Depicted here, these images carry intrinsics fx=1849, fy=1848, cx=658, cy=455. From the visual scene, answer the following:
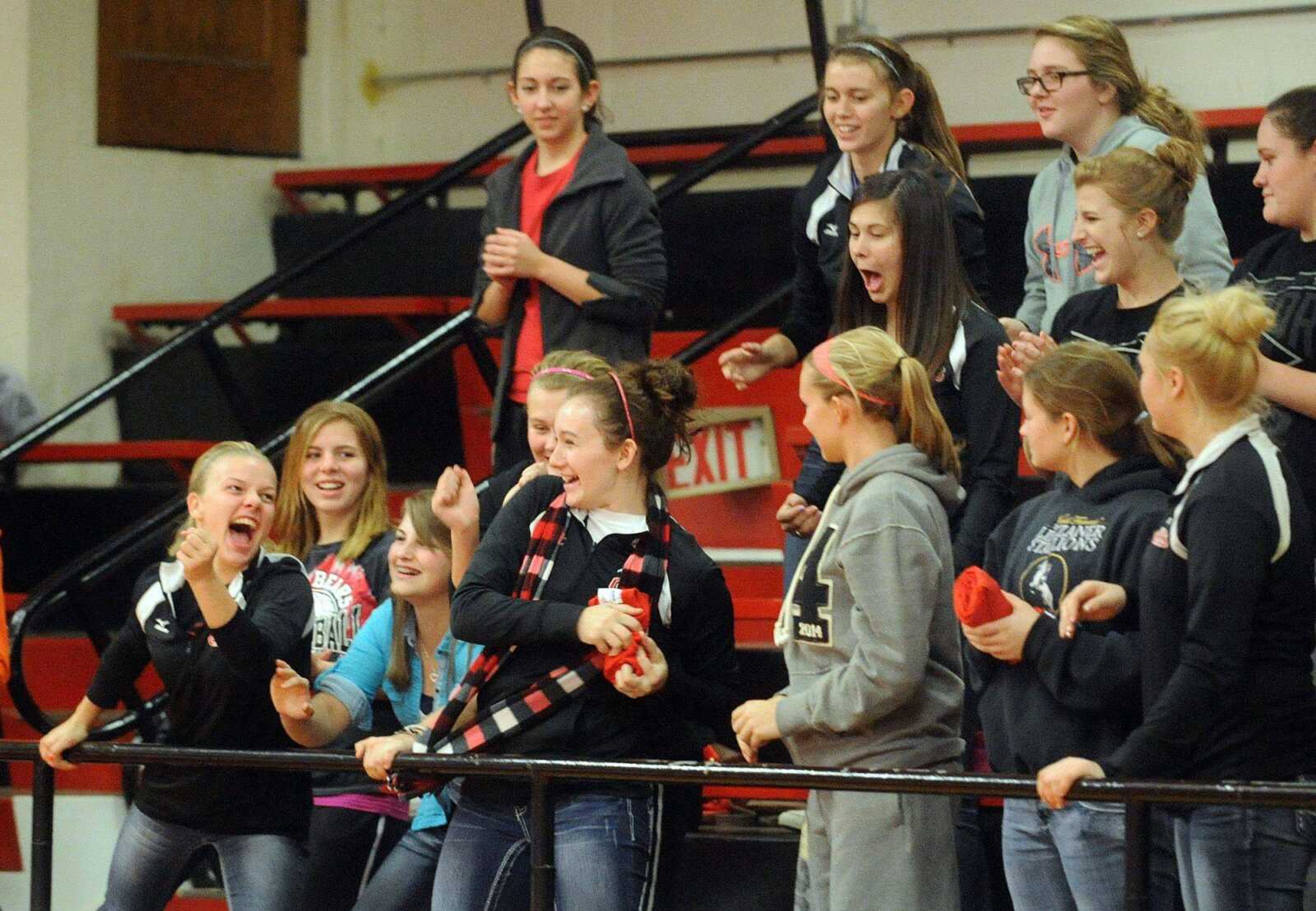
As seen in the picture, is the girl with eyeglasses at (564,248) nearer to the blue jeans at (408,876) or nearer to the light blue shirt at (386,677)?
the light blue shirt at (386,677)

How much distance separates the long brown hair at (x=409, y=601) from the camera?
367 cm

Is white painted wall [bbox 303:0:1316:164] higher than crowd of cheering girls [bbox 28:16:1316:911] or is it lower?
higher

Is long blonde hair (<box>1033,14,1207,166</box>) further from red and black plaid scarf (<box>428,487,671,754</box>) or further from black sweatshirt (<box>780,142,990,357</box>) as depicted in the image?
red and black plaid scarf (<box>428,487,671,754</box>)

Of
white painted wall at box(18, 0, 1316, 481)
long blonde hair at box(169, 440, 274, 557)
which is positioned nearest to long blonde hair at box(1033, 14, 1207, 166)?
long blonde hair at box(169, 440, 274, 557)

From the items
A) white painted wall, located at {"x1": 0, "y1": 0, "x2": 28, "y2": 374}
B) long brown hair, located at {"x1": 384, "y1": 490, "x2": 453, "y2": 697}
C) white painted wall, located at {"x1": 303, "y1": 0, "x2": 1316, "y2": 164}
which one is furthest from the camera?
white painted wall, located at {"x1": 303, "y1": 0, "x2": 1316, "y2": 164}

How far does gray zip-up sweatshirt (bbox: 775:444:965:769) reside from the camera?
285 centimetres

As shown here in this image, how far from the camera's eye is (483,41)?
25.2 feet

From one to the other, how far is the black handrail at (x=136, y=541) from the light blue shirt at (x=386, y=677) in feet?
2.86

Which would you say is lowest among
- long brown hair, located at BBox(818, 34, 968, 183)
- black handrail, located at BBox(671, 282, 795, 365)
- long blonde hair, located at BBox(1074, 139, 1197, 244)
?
black handrail, located at BBox(671, 282, 795, 365)

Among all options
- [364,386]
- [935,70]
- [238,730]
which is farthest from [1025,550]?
[935,70]

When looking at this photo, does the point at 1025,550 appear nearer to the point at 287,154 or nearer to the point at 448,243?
the point at 448,243

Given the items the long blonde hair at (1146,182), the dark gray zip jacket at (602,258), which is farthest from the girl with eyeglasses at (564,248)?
the long blonde hair at (1146,182)

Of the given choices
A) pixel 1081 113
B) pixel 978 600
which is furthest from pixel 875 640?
pixel 1081 113

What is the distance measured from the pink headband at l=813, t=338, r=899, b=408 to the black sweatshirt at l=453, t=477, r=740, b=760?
15.9 inches
